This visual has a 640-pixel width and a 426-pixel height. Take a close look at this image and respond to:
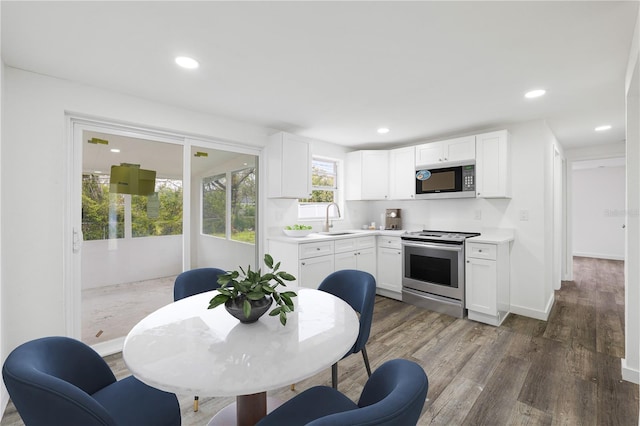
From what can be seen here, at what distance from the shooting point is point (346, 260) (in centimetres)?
393

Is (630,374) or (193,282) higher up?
(193,282)

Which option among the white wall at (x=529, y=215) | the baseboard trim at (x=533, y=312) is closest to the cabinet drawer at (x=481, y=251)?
the white wall at (x=529, y=215)

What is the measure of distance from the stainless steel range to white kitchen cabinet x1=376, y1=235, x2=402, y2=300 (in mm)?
117

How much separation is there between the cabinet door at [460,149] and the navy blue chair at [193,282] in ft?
10.7

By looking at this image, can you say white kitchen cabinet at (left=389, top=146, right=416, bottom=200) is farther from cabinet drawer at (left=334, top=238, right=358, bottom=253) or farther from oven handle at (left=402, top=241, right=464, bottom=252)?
cabinet drawer at (left=334, top=238, right=358, bottom=253)

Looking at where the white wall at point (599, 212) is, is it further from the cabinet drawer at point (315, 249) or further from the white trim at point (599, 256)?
the cabinet drawer at point (315, 249)

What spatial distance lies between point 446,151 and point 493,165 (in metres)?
0.62

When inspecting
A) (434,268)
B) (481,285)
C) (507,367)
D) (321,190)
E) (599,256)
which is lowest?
(507,367)

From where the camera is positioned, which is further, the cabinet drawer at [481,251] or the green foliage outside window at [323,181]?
the green foliage outside window at [323,181]

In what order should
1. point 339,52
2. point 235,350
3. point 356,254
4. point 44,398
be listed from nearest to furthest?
point 44,398 → point 235,350 → point 339,52 → point 356,254

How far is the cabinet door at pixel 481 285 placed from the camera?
10.6 ft

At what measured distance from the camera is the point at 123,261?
2.78m

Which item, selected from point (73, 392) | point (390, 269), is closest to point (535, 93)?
point (390, 269)

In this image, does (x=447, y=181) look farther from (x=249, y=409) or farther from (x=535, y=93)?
(x=249, y=409)
